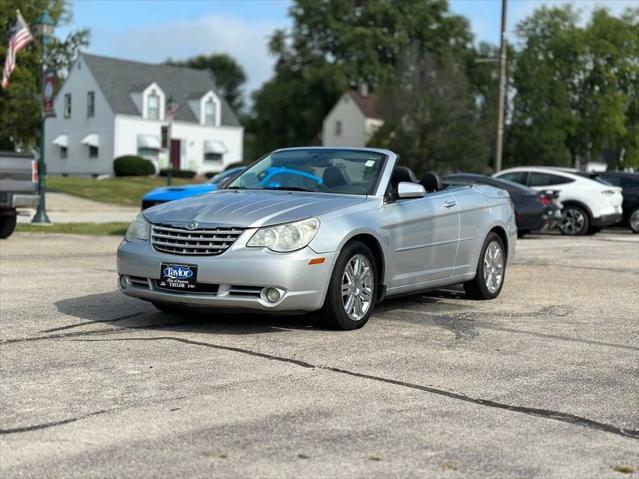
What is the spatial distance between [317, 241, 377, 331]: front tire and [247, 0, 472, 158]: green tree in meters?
64.5

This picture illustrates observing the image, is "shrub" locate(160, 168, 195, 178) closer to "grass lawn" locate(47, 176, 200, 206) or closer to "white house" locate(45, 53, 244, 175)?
"white house" locate(45, 53, 244, 175)

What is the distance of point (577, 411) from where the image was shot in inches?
209

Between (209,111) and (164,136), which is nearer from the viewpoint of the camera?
(164,136)

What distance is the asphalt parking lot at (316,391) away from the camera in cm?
430

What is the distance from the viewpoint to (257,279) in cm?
728

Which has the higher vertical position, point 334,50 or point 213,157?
point 334,50

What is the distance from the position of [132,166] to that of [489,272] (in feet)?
155

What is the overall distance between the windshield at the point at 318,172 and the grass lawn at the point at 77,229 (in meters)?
11.1

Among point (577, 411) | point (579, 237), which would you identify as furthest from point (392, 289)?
point (579, 237)

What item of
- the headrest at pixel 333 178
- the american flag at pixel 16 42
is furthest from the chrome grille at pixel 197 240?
the american flag at pixel 16 42

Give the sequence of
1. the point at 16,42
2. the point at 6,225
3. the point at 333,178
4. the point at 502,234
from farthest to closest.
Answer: the point at 16,42 < the point at 6,225 < the point at 502,234 < the point at 333,178

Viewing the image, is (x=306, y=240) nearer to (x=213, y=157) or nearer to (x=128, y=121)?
(x=128, y=121)

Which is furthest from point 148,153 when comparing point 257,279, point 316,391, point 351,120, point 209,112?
point 316,391

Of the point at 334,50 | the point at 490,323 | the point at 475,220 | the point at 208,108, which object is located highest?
the point at 334,50
